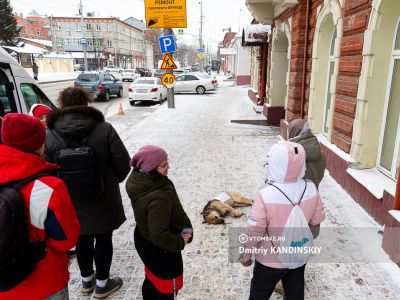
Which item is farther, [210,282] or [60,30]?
[60,30]

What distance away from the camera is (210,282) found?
325 centimetres

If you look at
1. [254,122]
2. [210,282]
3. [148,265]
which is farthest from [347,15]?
[254,122]

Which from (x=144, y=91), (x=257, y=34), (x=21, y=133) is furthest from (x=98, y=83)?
(x=21, y=133)

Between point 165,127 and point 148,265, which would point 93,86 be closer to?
point 165,127

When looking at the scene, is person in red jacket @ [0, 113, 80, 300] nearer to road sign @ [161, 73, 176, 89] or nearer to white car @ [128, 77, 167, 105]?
road sign @ [161, 73, 176, 89]

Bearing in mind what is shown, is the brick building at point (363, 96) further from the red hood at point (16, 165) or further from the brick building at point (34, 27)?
the brick building at point (34, 27)

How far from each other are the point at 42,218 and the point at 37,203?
0.29ft

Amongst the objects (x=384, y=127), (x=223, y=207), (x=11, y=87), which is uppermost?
(x=11, y=87)

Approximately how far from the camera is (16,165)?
166cm

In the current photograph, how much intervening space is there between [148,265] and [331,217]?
10.3 ft

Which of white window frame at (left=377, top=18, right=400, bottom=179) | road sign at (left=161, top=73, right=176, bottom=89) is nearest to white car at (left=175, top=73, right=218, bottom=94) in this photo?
road sign at (left=161, top=73, right=176, bottom=89)

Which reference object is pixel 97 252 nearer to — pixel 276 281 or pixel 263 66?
pixel 276 281

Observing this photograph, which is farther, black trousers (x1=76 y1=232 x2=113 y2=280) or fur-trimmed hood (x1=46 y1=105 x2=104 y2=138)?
black trousers (x1=76 y1=232 x2=113 y2=280)

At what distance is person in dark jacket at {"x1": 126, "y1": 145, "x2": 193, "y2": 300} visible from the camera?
7.06ft
